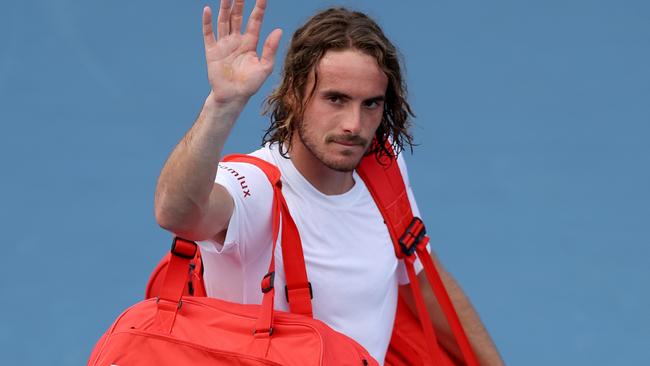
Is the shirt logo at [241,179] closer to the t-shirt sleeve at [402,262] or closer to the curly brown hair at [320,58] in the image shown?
the curly brown hair at [320,58]

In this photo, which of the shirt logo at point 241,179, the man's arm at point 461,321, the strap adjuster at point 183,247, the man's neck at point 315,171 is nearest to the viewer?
the strap adjuster at point 183,247

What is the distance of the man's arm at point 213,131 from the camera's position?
2.65 m

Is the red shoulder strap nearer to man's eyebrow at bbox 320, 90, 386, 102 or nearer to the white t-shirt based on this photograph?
the white t-shirt

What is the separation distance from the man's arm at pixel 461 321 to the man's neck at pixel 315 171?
17.5 inches

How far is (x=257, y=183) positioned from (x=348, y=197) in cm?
40

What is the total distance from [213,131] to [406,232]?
35.0 inches

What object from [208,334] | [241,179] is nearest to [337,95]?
[241,179]

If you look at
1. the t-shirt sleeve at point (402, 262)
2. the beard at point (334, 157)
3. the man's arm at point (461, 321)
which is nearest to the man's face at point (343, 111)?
the beard at point (334, 157)

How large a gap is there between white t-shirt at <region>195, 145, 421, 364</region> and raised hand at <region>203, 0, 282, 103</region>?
273 mm

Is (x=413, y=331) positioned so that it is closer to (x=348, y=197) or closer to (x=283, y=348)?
(x=348, y=197)

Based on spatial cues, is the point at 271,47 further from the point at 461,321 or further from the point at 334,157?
the point at 461,321

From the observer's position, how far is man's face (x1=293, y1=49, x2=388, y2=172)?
10.2ft

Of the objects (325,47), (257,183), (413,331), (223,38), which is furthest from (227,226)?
(413,331)

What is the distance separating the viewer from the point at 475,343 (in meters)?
3.56
